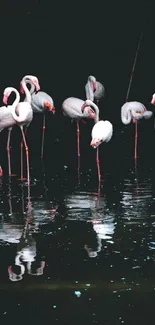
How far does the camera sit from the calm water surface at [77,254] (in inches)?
229

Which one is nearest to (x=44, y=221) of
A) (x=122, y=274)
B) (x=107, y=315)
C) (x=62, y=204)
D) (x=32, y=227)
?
(x=32, y=227)

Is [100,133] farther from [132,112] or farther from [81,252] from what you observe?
[81,252]

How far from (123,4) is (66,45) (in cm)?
156

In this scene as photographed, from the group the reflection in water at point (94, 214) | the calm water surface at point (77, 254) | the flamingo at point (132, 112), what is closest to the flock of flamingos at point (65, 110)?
the flamingo at point (132, 112)

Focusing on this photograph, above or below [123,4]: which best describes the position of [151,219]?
below

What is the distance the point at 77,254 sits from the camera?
713cm

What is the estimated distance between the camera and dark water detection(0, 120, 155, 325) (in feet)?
19.1

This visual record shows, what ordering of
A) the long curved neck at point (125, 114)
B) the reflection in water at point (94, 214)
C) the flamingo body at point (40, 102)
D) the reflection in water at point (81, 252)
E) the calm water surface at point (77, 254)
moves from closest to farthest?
the calm water surface at point (77, 254)
the reflection in water at point (81, 252)
the reflection in water at point (94, 214)
the flamingo body at point (40, 102)
the long curved neck at point (125, 114)

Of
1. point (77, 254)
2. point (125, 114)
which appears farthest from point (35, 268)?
point (125, 114)

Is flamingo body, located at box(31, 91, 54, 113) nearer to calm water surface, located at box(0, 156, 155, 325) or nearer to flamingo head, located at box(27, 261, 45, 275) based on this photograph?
calm water surface, located at box(0, 156, 155, 325)

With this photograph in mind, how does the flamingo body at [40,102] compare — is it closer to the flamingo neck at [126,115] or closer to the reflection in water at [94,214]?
the flamingo neck at [126,115]

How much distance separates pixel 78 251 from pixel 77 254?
95 millimetres

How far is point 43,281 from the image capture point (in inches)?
252

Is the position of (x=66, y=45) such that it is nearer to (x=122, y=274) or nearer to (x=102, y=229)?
(x=102, y=229)
